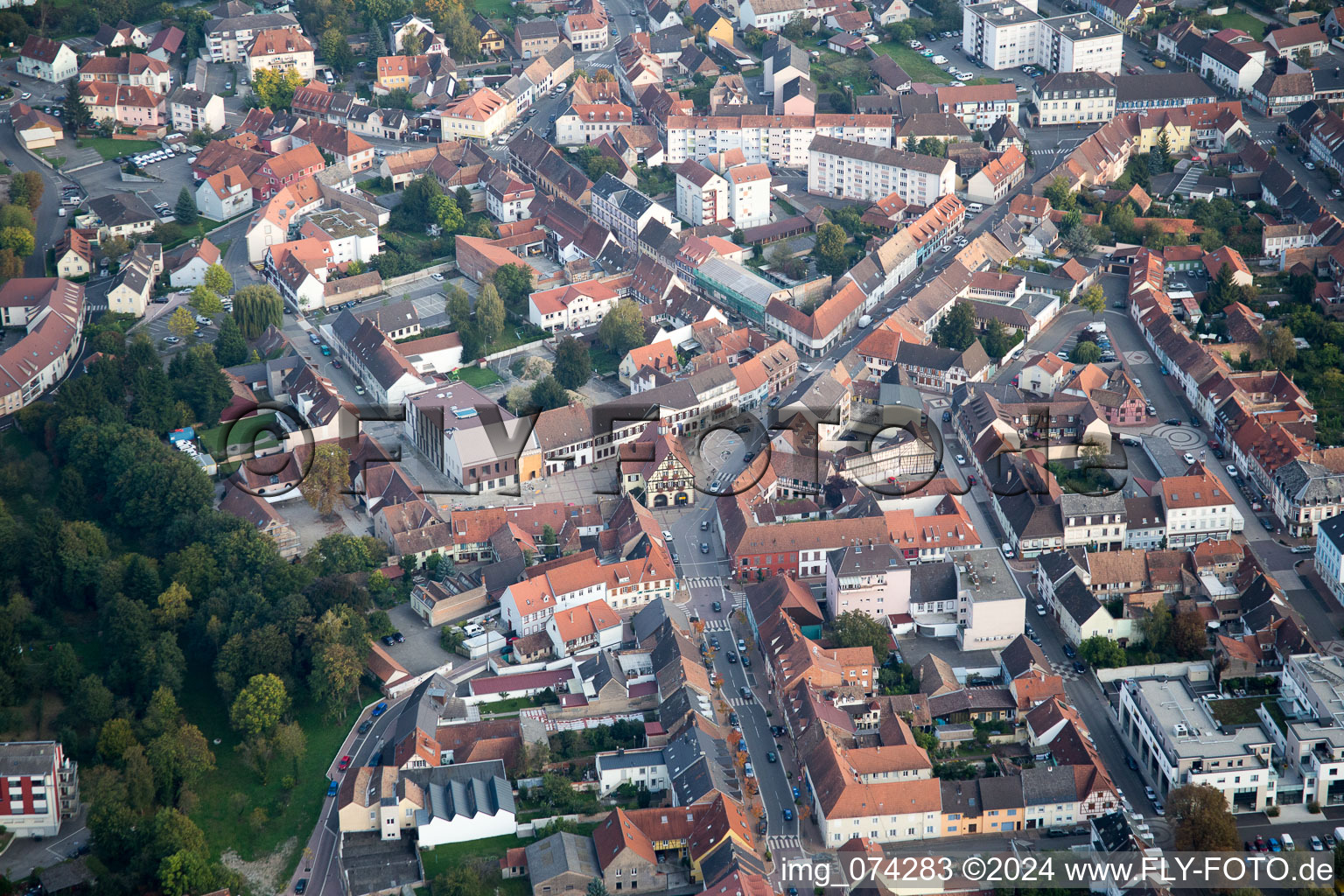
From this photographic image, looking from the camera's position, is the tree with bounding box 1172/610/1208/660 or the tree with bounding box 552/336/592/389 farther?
the tree with bounding box 552/336/592/389

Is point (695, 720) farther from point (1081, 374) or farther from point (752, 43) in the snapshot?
point (752, 43)

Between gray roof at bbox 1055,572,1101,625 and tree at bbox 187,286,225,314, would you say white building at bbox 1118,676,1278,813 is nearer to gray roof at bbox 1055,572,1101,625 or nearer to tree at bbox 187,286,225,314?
gray roof at bbox 1055,572,1101,625

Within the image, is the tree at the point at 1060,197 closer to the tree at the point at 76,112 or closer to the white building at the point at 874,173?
the white building at the point at 874,173

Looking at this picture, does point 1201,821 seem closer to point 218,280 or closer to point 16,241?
point 218,280

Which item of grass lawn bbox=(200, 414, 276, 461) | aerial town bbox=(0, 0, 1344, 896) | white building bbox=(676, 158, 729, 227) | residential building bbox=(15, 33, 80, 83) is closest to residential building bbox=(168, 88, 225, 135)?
aerial town bbox=(0, 0, 1344, 896)

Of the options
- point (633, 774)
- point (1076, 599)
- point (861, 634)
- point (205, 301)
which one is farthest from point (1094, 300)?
point (205, 301)
